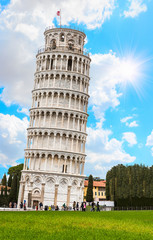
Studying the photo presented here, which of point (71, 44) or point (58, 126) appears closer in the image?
point (58, 126)

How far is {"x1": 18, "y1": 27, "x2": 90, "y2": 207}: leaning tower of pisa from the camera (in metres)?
63.2

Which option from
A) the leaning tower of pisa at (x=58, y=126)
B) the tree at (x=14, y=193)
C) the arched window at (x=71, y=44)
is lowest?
the tree at (x=14, y=193)

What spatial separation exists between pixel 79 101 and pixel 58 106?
5.25 m

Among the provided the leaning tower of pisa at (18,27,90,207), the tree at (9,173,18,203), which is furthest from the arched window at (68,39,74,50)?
the tree at (9,173,18,203)

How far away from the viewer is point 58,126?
6656 centimetres

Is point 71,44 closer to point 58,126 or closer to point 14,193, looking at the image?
point 58,126

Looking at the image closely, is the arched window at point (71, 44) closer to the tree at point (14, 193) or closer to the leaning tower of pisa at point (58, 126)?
the leaning tower of pisa at point (58, 126)

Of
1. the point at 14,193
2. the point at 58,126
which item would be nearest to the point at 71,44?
the point at 58,126

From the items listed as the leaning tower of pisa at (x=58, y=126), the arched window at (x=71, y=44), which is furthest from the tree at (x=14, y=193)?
the arched window at (x=71, y=44)

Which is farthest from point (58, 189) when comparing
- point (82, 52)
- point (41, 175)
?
point (82, 52)

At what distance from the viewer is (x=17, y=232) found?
1723cm

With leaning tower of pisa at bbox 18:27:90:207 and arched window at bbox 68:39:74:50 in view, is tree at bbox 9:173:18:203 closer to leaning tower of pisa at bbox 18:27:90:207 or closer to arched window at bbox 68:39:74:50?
leaning tower of pisa at bbox 18:27:90:207

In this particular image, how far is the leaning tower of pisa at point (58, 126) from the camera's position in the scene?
6325 cm

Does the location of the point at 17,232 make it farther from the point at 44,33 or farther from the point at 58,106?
the point at 44,33
